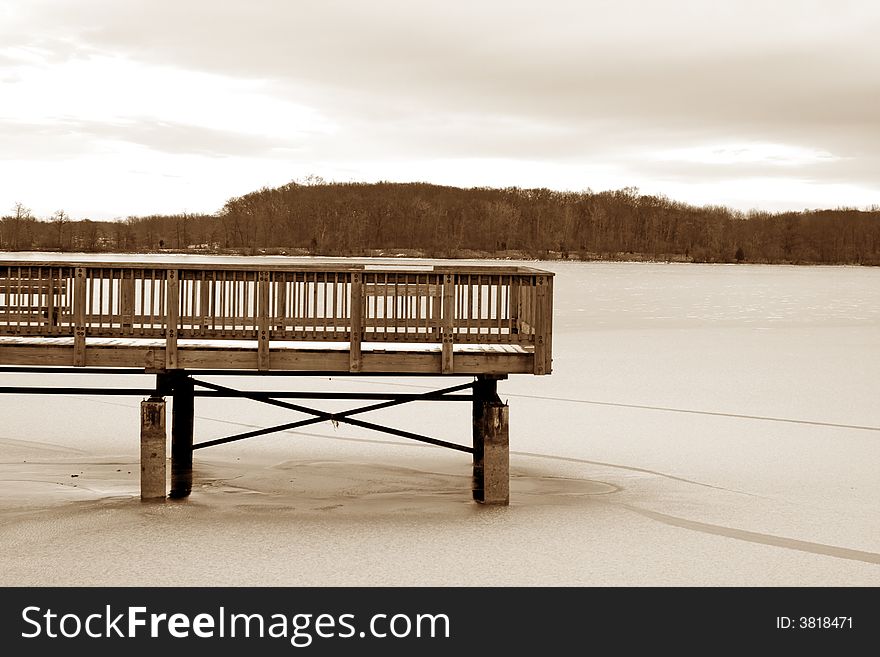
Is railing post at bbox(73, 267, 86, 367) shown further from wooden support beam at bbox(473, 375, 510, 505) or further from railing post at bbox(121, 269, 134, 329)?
wooden support beam at bbox(473, 375, 510, 505)

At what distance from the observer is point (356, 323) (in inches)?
517

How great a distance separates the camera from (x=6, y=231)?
652 feet

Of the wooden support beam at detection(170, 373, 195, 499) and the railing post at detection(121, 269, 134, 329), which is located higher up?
the railing post at detection(121, 269, 134, 329)

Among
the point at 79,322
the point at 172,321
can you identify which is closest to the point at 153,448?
the point at 172,321

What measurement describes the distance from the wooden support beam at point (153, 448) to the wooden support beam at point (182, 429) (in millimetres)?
907

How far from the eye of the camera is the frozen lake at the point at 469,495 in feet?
37.7

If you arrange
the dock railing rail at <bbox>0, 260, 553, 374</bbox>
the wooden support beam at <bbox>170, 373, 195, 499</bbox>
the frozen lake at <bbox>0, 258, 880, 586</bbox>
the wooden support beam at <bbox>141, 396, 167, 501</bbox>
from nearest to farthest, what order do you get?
the frozen lake at <bbox>0, 258, 880, 586</bbox>, the dock railing rail at <bbox>0, 260, 553, 374</bbox>, the wooden support beam at <bbox>141, 396, 167, 501</bbox>, the wooden support beam at <bbox>170, 373, 195, 499</bbox>

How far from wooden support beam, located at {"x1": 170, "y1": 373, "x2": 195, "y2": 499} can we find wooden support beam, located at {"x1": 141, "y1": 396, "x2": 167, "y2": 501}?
35.7 inches

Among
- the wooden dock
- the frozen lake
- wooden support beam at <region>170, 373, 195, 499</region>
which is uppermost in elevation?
the wooden dock

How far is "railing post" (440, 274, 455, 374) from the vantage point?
13203 millimetres

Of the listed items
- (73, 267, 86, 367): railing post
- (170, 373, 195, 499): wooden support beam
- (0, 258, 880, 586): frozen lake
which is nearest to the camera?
(0, 258, 880, 586): frozen lake
